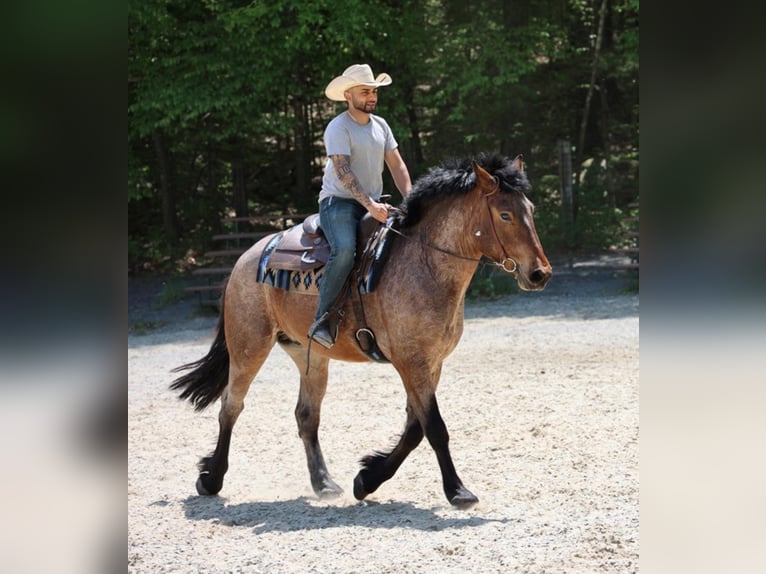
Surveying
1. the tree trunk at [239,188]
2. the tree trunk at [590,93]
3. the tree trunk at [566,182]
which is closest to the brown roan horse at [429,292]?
the tree trunk at [239,188]

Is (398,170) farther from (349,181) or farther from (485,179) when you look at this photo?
(485,179)

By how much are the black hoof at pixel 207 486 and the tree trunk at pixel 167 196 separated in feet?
40.1

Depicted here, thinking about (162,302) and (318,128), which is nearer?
(162,302)

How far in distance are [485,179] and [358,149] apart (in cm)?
89

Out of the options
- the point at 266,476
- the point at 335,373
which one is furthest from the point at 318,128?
the point at 266,476

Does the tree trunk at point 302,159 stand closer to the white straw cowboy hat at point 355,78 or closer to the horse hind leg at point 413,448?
the white straw cowboy hat at point 355,78

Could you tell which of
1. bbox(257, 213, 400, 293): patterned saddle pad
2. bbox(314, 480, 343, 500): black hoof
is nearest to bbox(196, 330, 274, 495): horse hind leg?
bbox(257, 213, 400, 293): patterned saddle pad

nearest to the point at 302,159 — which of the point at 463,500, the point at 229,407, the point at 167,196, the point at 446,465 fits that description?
the point at 167,196

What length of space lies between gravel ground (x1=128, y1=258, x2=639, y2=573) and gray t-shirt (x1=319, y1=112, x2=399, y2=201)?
5.42ft

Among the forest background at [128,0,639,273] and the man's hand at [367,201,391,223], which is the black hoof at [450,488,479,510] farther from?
the forest background at [128,0,639,273]

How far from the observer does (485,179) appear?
4.99m
